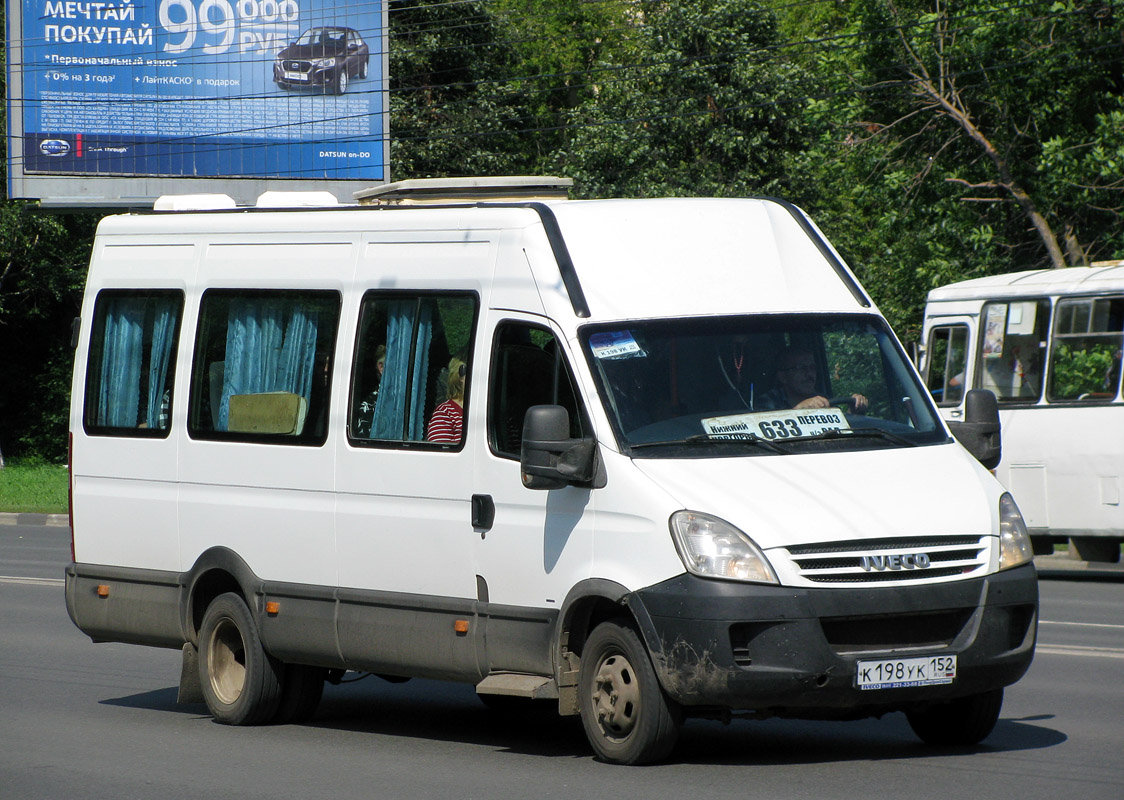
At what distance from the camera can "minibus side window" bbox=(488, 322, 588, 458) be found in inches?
313

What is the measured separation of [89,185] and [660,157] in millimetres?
11327

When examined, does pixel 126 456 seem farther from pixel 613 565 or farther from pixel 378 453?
pixel 613 565

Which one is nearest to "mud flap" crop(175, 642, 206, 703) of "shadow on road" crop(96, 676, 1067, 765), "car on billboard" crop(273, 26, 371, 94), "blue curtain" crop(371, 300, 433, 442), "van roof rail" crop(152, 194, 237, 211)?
"shadow on road" crop(96, 676, 1067, 765)

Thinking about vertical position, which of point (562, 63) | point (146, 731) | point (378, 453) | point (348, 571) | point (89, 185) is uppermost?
point (562, 63)

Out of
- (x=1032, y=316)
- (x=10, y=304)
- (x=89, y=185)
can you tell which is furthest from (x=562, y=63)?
(x=1032, y=316)

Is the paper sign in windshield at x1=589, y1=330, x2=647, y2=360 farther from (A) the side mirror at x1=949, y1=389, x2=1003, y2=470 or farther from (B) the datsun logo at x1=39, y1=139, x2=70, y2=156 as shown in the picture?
(B) the datsun logo at x1=39, y1=139, x2=70, y2=156

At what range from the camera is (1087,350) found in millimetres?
18797

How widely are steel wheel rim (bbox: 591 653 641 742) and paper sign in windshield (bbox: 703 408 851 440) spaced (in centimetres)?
103

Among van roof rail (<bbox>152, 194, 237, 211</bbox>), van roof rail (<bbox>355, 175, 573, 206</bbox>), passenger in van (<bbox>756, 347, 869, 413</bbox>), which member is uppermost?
van roof rail (<bbox>355, 175, 573, 206</bbox>)

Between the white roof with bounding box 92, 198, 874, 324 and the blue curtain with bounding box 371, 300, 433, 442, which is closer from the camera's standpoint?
the white roof with bounding box 92, 198, 874, 324

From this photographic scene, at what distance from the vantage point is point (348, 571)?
8.77m

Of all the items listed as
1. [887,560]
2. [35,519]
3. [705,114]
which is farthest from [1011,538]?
[705,114]

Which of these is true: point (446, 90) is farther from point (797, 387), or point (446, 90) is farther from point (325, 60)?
point (797, 387)

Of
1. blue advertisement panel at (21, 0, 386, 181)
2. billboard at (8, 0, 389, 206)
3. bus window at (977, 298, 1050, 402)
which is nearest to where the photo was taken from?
bus window at (977, 298, 1050, 402)
